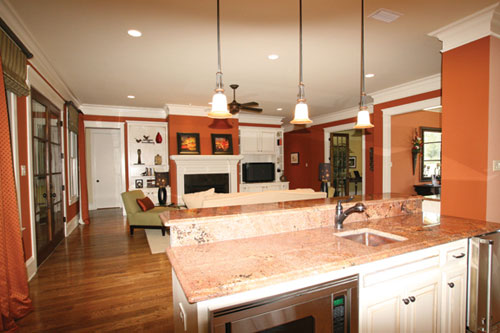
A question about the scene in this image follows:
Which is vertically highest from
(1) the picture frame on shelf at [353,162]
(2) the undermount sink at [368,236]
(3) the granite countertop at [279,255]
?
(1) the picture frame on shelf at [353,162]

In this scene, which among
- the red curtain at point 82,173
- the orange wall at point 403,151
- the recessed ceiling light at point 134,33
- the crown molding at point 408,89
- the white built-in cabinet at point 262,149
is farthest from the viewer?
the white built-in cabinet at point 262,149

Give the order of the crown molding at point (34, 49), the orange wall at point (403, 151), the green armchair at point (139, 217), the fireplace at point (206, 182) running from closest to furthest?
the crown molding at point (34, 49) → the green armchair at point (139, 217) → the orange wall at point (403, 151) → the fireplace at point (206, 182)

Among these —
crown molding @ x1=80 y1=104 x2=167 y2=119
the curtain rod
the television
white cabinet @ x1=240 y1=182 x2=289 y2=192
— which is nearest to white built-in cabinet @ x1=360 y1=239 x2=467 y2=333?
the curtain rod

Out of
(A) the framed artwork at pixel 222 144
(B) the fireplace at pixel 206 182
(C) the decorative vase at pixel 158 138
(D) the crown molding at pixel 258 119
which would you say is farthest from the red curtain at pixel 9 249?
(D) the crown molding at pixel 258 119

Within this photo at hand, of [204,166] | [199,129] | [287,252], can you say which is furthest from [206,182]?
[287,252]

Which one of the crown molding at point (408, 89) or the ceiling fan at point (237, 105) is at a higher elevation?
the crown molding at point (408, 89)

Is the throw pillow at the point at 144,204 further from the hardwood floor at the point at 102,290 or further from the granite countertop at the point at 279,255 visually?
the granite countertop at the point at 279,255

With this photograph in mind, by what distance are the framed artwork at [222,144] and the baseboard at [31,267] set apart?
4383 millimetres

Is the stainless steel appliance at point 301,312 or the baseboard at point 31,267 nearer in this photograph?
the stainless steel appliance at point 301,312

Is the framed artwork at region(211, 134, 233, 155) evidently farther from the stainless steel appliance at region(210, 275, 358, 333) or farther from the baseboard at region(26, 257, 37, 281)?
the stainless steel appliance at region(210, 275, 358, 333)

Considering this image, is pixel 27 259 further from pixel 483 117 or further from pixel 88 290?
pixel 483 117

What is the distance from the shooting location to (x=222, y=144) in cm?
705

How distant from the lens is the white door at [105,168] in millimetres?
7664

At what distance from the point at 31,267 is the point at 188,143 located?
409cm
